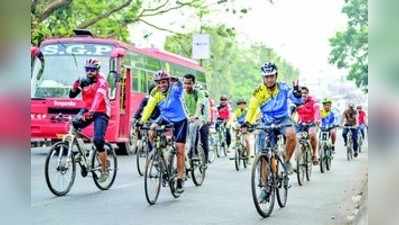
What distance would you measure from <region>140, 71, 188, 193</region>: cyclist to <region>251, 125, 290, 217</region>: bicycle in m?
1.01

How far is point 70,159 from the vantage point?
6711mm

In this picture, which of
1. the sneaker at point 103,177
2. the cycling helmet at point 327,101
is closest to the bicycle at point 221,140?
the cycling helmet at point 327,101

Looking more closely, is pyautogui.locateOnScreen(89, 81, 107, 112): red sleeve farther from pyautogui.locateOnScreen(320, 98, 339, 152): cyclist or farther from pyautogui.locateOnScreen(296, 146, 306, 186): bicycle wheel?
pyautogui.locateOnScreen(320, 98, 339, 152): cyclist

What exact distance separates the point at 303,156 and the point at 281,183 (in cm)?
253

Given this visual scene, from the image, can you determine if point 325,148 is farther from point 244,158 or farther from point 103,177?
point 103,177

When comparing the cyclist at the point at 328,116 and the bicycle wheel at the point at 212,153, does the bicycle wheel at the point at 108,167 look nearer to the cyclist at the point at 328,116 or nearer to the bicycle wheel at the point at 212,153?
the cyclist at the point at 328,116

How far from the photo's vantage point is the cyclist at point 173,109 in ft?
22.3

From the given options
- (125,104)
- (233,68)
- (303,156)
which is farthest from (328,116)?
(233,68)
